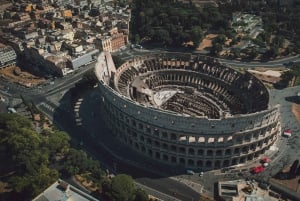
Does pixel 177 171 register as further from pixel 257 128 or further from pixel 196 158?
pixel 257 128

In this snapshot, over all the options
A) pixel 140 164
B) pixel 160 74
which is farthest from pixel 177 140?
pixel 160 74

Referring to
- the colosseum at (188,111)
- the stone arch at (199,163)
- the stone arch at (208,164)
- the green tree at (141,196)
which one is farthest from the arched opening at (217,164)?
the green tree at (141,196)

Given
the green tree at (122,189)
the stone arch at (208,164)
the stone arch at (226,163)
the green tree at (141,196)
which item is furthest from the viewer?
the stone arch at (208,164)

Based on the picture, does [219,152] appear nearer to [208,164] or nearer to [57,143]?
[208,164]

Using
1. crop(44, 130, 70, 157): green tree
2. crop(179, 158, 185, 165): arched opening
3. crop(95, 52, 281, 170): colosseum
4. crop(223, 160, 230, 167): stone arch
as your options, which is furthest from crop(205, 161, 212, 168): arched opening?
crop(44, 130, 70, 157): green tree

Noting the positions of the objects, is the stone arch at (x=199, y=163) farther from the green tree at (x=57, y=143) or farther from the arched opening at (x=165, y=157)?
the green tree at (x=57, y=143)

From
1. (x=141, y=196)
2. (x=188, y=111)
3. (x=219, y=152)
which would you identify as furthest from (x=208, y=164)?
(x=141, y=196)
